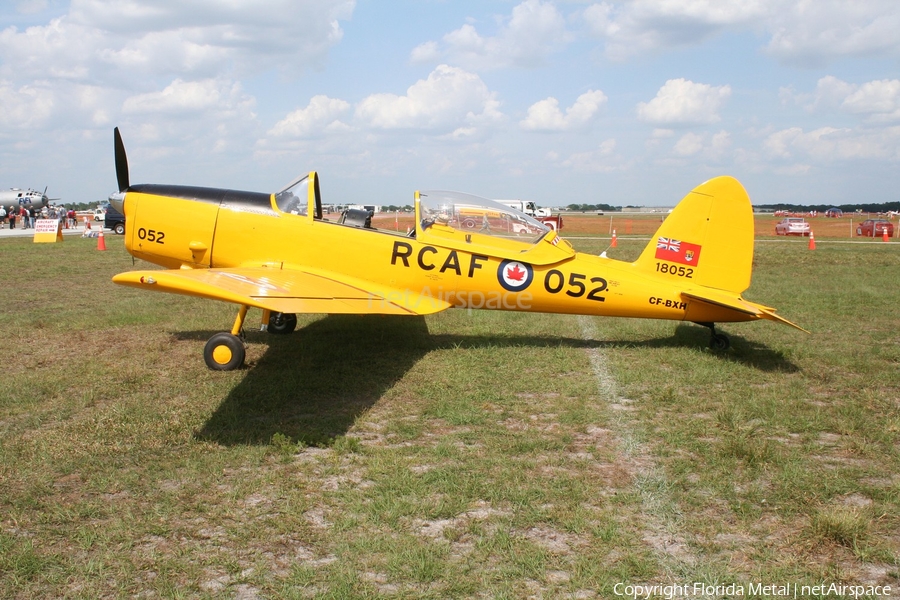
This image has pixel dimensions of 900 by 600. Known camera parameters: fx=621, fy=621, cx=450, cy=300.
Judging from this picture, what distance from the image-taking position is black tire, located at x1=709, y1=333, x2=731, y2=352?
25.1 ft

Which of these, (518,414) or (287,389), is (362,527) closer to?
(518,414)

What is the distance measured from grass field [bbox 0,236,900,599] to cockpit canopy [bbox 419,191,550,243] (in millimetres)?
1481

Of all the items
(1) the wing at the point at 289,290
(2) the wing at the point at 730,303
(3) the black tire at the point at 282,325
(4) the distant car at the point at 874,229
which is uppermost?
(4) the distant car at the point at 874,229


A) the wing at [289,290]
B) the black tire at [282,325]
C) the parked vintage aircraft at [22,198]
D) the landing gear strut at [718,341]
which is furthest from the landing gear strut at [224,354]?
the parked vintage aircraft at [22,198]

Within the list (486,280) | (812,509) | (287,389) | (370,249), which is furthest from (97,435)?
(812,509)

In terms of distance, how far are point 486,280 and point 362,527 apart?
4301mm

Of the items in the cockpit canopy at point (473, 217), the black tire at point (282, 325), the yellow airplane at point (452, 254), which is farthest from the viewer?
the black tire at point (282, 325)

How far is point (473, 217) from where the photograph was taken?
7.72 meters

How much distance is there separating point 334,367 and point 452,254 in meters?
1.93

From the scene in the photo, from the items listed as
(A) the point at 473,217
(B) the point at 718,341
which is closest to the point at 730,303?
(B) the point at 718,341

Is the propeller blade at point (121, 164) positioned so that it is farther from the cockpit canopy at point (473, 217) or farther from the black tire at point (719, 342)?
the black tire at point (719, 342)

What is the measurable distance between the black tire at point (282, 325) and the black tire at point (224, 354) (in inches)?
77.8

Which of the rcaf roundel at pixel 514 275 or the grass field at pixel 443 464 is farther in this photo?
the rcaf roundel at pixel 514 275

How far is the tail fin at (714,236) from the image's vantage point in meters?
7.47
